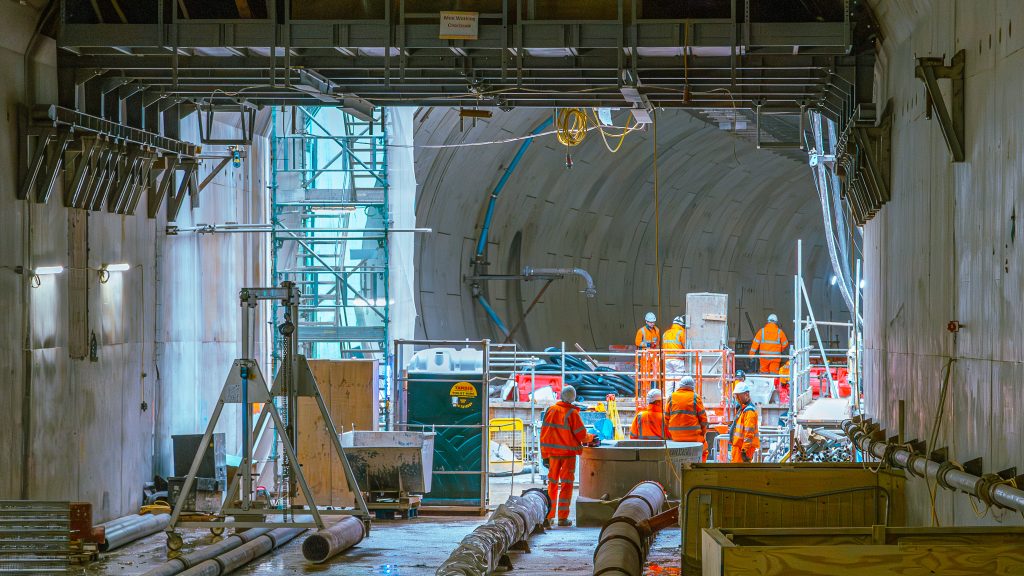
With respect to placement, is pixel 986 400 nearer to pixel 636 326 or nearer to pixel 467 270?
pixel 467 270

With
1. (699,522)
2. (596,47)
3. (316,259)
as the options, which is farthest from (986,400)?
(316,259)

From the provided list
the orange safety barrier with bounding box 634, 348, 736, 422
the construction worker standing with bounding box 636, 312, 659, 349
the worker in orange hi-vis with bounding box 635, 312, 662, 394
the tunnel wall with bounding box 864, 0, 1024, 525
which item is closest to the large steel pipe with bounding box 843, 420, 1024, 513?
the tunnel wall with bounding box 864, 0, 1024, 525

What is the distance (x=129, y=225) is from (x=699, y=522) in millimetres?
8478

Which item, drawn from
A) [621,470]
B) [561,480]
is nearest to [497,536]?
[561,480]

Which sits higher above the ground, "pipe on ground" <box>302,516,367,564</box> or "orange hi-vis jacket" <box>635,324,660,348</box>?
"orange hi-vis jacket" <box>635,324,660,348</box>

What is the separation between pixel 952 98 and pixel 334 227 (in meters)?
13.6

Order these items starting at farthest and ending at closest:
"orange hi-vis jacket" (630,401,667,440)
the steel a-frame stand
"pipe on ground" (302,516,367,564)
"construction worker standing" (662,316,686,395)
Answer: "construction worker standing" (662,316,686,395), "orange hi-vis jacket" (630,401,667,440), the steel a-frame stand, "pipe on ground" (302,516,367,564)

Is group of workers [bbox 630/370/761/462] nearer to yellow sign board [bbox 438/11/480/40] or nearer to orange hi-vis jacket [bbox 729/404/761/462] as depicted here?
orange hi-vis jacket [bbox 729/404/761/462]

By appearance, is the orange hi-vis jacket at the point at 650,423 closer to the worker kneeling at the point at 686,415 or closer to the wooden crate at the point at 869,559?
the worker kneeling at the point at 686,415

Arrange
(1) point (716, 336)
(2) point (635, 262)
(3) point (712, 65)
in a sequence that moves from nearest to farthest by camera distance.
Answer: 1. (3) point (712, 65)
2. (1) point (716, 336)
3. (2) point (635, 262)

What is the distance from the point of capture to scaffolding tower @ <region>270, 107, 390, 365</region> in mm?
18906

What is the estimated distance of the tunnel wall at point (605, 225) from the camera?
79.7ft

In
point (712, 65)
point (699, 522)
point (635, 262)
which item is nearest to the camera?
point (699, 522)

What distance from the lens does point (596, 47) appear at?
12.0 metres
